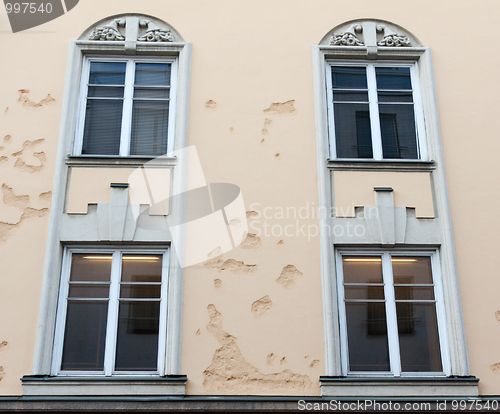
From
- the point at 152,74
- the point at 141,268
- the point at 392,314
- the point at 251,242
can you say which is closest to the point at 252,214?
the point at 251,242

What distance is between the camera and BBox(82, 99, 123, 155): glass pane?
8211mm

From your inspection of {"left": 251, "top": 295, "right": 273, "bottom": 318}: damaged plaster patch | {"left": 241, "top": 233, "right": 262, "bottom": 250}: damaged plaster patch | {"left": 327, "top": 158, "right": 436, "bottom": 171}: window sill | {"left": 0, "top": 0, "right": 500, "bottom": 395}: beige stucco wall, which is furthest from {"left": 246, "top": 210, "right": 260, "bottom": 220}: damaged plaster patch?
{"left": 327, "top": 158, "right": 436, "bottom": 171}: window sill

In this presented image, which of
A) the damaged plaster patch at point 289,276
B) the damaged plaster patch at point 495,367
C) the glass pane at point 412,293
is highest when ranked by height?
the damaged plaster patch at point 289,276

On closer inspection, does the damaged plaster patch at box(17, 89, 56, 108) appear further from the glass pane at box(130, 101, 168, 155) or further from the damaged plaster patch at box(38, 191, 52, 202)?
the damaged plaster patch at box(38, 191, 52, 202)

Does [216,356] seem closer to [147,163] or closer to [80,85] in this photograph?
[147,163]

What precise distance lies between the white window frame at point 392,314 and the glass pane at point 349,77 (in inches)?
107

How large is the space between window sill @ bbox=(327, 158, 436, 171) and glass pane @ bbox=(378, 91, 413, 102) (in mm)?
1179

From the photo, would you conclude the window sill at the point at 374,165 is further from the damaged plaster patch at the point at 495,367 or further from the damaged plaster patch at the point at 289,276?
the damaged plaster patch at the point at 495,367

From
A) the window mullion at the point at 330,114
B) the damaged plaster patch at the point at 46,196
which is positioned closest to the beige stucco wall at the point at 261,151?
the damaged plaster patch at the point at 46,196

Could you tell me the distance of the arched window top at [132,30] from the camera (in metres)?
8.72

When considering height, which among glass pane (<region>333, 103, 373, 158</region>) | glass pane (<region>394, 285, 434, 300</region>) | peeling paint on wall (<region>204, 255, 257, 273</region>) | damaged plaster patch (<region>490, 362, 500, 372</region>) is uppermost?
glass pane (<region>333, 103, 373, 158</region>)

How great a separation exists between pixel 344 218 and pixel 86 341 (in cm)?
380

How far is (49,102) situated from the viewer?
27.2ft

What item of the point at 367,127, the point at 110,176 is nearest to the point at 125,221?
the point at 110,176
